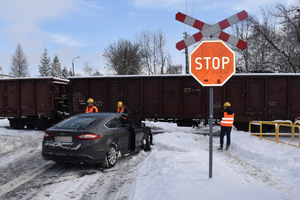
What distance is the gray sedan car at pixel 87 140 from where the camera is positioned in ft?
17.3

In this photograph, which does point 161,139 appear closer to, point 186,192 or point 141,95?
point 141,95

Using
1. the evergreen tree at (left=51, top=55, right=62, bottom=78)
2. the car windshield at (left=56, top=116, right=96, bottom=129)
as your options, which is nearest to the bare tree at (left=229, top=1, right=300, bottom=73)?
the car windshield at (left=56, top=116, right=96, bottom=129)

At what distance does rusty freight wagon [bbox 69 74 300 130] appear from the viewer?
39.9 ft

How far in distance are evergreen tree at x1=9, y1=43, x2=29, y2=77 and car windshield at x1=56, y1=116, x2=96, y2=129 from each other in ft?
Result: 201

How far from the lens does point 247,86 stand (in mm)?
12273

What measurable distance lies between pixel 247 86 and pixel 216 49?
9.34 meters

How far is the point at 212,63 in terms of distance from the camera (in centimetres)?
384

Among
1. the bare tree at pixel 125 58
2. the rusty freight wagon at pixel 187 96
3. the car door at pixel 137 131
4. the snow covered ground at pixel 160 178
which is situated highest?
the bare tree at pixel 125 58

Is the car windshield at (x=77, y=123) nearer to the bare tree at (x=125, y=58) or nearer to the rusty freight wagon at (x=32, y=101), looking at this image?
the rusty freight wagon at (x=32, y=101)

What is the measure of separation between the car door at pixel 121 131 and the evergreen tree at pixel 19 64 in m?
61.4

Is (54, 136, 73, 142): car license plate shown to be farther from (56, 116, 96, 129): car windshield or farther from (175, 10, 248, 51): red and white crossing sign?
(175, 10, 248, 51): red and white crossing sign

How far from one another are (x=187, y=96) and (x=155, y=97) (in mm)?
1695

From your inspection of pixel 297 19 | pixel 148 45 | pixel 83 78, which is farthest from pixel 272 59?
pixel 83 78

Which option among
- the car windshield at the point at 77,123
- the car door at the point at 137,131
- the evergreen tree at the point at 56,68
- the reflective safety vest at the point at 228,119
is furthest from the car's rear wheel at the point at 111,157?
the evergreen tree at the point at 56,68
